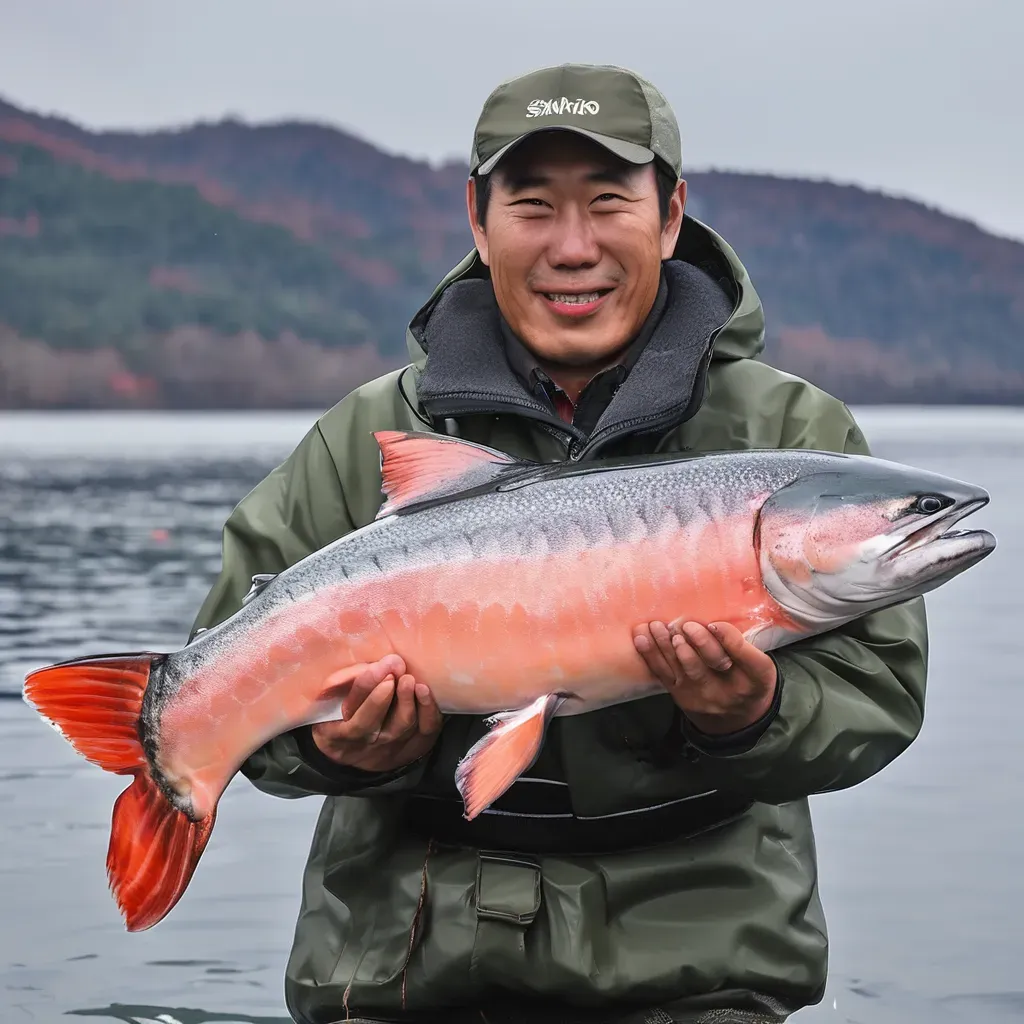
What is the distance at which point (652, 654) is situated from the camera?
9.61 feet

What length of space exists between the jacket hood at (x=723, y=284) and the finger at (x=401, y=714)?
838 millimetres

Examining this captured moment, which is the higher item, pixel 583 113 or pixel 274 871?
pixel 583 113

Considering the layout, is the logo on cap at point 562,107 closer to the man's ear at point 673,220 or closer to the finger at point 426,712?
the man's ear at point 673,220

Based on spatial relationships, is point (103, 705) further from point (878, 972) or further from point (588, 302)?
point (878, 972)

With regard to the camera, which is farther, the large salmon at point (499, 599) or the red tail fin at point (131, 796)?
the red tail fin at point (131, 796)

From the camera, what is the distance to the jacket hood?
3545 millimetres

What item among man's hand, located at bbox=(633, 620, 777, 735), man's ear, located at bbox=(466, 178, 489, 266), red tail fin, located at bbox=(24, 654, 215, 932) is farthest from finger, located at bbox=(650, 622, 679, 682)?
man's ear, located at bbox=(466, 178, 489, 266)

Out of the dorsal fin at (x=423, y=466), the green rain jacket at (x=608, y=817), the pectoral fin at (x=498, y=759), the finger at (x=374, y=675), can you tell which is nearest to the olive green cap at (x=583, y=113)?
the green rain jacket at (x=608, y=817)

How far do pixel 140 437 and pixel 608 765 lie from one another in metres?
54.2

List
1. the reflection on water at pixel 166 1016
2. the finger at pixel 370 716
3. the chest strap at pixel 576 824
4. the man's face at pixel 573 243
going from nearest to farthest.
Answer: the finger at pixel 370 716
the chest strap at pixel 576 824
the man's face at pixel 573 243
the reflection on water at pixel 166 1016

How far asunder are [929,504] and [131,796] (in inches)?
63.3

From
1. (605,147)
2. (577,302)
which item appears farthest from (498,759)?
(605,147)

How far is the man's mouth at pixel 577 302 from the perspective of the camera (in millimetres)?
3406

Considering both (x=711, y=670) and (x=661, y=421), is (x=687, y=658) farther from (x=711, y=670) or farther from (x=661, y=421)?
(x=661, y=421)
